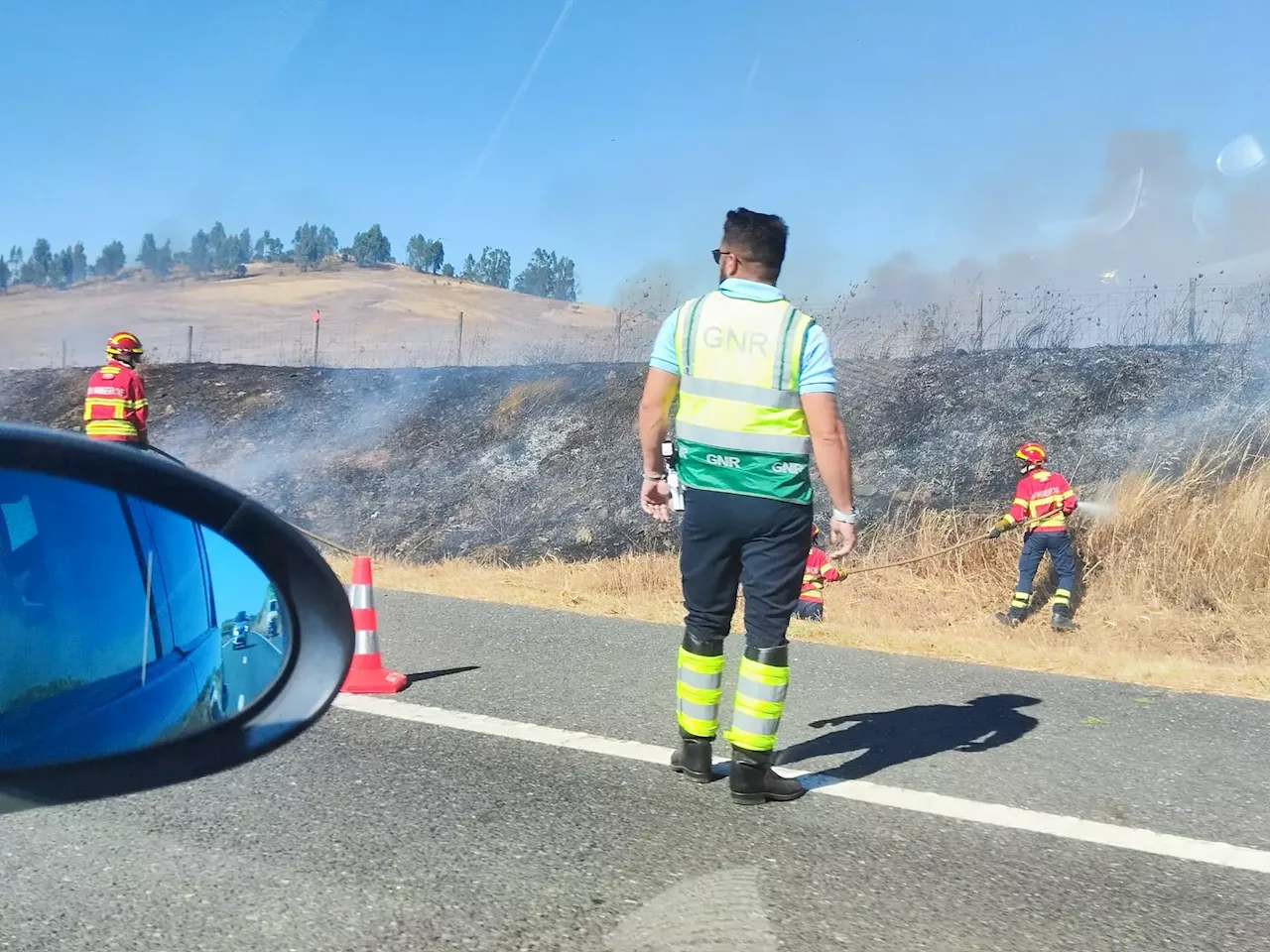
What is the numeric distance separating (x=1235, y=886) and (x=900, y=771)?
130 cm

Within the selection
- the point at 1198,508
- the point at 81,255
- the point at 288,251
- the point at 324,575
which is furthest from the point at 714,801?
the point at 288,251

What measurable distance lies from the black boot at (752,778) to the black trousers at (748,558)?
0.37 metres

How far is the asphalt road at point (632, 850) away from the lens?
122 inches

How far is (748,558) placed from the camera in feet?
14.1

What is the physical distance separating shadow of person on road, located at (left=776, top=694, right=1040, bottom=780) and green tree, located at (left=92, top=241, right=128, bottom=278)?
31960 mm

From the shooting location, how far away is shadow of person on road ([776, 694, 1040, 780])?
4.77m

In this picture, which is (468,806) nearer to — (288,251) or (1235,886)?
(1235,886)

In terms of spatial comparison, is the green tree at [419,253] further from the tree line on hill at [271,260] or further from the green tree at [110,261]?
the green tree at [110,261]

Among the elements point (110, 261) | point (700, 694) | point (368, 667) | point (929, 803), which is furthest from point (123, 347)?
point (110, 261)

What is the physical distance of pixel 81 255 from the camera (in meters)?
36.8

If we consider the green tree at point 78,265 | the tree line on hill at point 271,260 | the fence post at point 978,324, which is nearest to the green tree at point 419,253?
the tree line on hill at point 271,260

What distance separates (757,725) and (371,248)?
60.4m

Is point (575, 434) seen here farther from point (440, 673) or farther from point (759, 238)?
point (759, 238)

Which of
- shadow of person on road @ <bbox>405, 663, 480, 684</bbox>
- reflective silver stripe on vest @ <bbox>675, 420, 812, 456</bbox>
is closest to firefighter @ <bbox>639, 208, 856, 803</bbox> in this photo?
reflective silver stripe on vest @ <bbox>675, 420, 812, 456</bbox>
